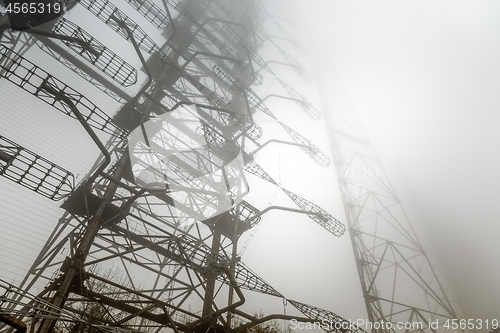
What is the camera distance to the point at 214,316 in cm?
870

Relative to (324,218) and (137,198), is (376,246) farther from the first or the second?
(137,198)

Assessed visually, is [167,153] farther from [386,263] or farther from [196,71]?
[386,263]

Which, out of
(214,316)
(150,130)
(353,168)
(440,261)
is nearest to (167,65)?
(150,130)

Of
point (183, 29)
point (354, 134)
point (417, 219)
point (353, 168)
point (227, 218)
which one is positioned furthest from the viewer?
point (417, 219)

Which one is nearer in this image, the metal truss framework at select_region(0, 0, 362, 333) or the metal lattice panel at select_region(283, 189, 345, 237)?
the metal truss framework at select_region(0, 0, 362, 333)

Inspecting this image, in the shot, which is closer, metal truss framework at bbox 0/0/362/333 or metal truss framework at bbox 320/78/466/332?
metal truss framework at bbox 0/0/362/333

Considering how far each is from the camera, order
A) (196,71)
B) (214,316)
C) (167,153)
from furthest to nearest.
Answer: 1. (196,71)
2. (167,153)
3. (214,316)

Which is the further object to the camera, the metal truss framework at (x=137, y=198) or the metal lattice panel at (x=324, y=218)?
the metal lattice panel at (x=324, y=218)

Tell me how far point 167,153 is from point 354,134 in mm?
18462

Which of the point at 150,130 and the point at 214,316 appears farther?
the point at 150,130

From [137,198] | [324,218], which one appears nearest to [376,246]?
[324,218]

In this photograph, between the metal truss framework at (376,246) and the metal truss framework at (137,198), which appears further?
the metal truss framework at (376,246)

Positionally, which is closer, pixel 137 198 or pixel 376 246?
pixel 137 198

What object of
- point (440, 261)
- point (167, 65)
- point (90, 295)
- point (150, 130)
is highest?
point (440, 261)
